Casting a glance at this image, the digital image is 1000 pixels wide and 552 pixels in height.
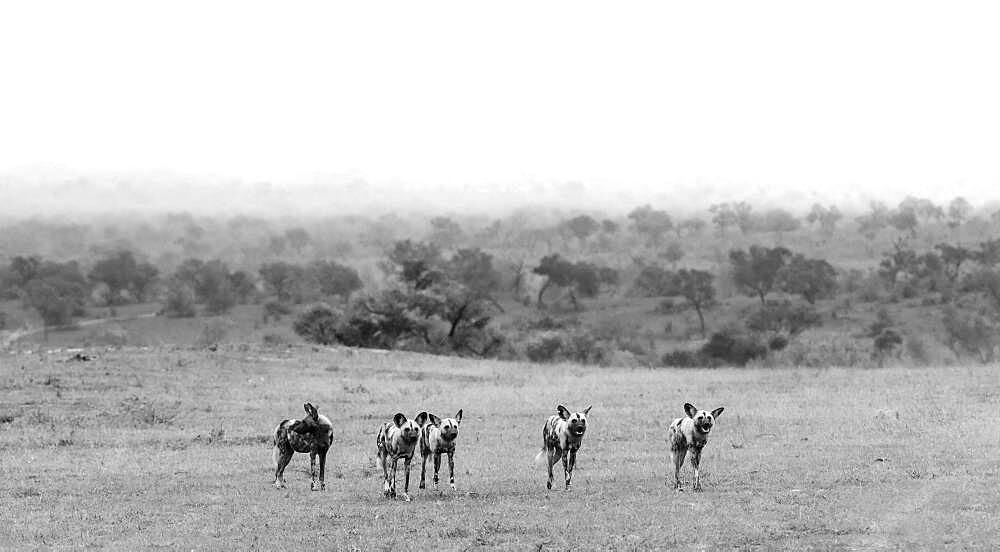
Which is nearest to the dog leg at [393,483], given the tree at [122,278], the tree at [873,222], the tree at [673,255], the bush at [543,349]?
the bush at [543,349]

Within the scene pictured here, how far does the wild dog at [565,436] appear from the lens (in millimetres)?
20359

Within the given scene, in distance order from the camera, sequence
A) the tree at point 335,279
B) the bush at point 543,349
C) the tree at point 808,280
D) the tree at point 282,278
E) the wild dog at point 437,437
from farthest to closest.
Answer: the tree at point 282,278 < the tree at point 335,279 < the tree at point 808,280 < the bush at point 543,349 < the wild dog at point 437,437

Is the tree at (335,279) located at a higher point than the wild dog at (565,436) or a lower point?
higher

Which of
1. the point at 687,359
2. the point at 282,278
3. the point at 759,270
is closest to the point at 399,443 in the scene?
the point at 687,359

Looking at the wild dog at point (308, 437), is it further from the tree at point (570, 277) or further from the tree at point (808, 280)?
the tree at point (570, 277)

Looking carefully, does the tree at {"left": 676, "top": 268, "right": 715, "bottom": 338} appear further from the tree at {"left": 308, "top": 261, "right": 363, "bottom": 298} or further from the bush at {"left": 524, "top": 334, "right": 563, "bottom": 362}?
the tree at {"left": 308, "top": 261, "right": 363, "bottom": 298}

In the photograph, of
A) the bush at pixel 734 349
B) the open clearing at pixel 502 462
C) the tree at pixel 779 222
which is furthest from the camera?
the tree at pixel 779 222

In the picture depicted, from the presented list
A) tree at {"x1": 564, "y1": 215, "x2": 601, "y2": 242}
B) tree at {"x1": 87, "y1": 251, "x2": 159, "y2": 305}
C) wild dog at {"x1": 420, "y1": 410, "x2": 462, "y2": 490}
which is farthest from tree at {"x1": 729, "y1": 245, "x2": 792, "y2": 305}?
wild dog at {"x1": 420, "y1": 410, "x2": 462, "y2": 490}

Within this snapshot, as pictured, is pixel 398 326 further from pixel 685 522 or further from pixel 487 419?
pixel 685 522

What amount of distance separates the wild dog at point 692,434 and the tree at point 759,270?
299 ft

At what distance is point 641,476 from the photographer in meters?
23.4

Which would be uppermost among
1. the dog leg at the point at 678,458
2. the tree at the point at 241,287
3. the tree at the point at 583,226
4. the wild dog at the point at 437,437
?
the tree at the point at 583,226

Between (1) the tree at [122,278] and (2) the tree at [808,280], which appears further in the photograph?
(1) the tree at [122,278]

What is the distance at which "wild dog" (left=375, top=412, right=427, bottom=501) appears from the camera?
65.9 feet
